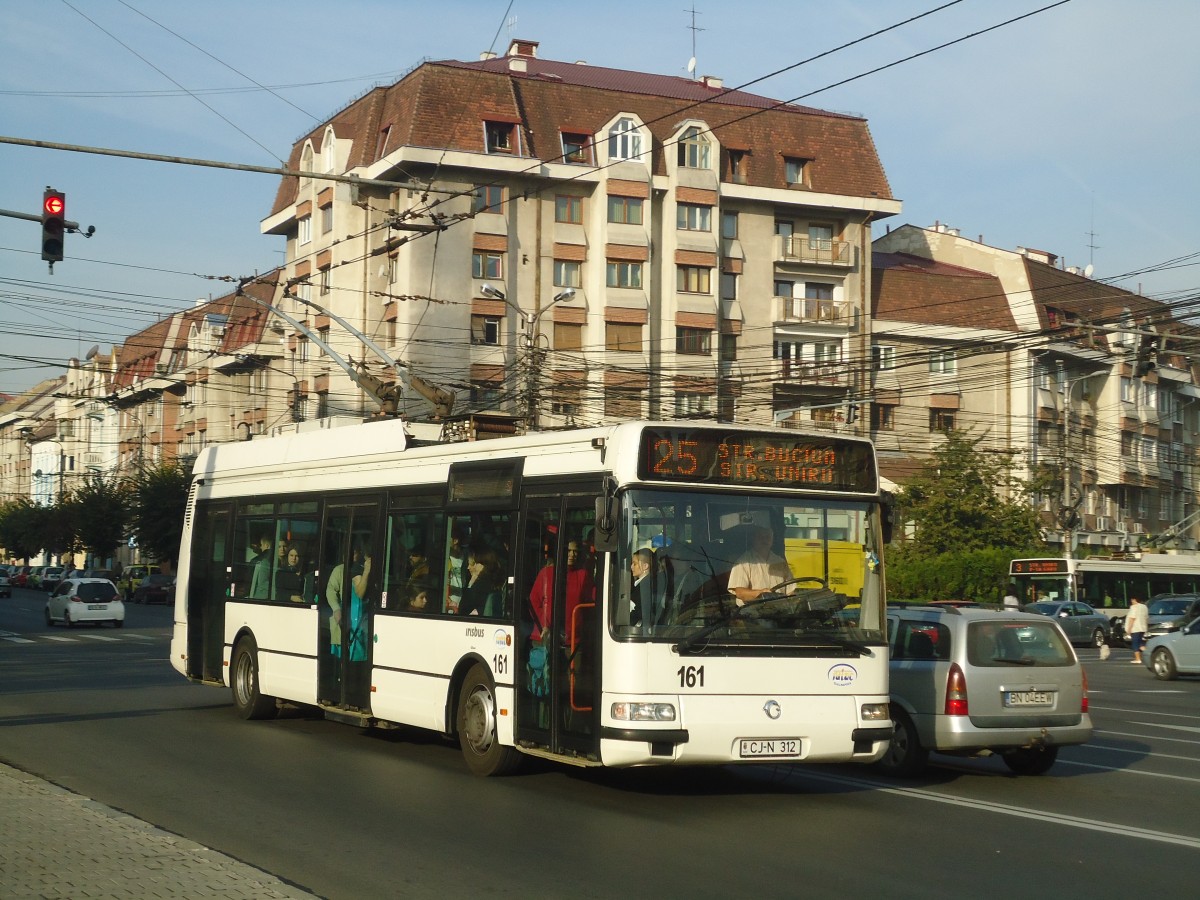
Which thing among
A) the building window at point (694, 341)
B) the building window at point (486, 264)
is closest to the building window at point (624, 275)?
the building window at point (694, 341)

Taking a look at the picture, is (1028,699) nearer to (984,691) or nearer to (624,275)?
(984,691)

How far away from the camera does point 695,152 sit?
62250 mm

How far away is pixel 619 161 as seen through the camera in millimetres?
58219

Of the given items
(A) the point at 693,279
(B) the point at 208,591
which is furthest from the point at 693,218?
(B) the point at 208,591

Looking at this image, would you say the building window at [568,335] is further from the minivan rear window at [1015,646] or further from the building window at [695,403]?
the minivan rear window at [1015,646]

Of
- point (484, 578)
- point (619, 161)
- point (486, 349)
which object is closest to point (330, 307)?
point (486, 349)

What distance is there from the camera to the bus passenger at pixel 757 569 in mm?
10727

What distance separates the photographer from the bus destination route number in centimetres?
1085

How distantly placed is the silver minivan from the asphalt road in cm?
34

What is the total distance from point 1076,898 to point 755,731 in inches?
125

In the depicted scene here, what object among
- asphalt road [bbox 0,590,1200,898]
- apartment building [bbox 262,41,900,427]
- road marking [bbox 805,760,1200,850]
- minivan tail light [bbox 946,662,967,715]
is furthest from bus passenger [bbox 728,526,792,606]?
apartment building [bbox 262,41,900,427]

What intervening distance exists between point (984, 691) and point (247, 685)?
8708 millimetres

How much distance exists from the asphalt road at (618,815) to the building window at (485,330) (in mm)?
40977

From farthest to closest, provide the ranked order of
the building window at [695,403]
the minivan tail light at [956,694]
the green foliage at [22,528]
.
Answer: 1. the green foliage at [22,528]
2. the building window at [695,403]
3. the minivan tail light at [956,694]
